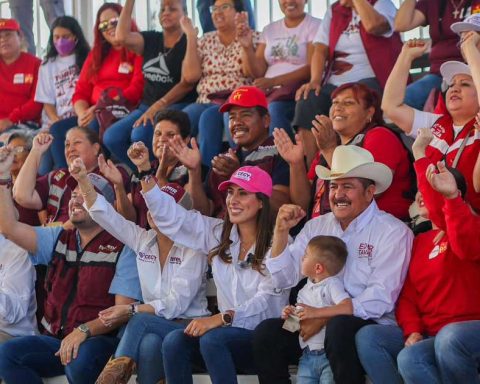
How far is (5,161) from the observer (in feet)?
21.1

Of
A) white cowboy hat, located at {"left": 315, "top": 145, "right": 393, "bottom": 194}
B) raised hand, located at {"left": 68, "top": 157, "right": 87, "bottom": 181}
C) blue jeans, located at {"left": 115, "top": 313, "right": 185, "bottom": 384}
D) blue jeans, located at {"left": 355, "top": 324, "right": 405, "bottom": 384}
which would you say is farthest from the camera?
raised hand, located at {"left": 68, "top": 157, "right": 87, "bottom": 181}

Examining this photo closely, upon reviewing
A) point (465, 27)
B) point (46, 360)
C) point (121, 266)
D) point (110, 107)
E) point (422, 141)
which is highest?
point (465, 27)

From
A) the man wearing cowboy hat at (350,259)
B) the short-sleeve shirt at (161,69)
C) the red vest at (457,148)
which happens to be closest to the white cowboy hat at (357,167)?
the man wearing cowboy hat at (350,259)

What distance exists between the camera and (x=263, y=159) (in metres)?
6.11

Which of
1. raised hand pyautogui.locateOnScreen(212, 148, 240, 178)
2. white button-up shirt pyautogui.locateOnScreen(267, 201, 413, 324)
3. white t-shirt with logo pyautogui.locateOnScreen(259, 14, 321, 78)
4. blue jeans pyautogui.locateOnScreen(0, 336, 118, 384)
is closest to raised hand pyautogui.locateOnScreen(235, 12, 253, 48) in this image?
white t-shirt with logo pyautogui.locateOnScreen(259, 14, 321, 78)

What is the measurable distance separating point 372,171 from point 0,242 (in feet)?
7.97

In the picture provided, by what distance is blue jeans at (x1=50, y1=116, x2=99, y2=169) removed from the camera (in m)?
7.86

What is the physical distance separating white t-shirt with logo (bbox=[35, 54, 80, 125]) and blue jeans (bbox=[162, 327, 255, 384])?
3549 mm

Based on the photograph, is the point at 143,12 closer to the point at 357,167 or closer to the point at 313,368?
the point at 357,167

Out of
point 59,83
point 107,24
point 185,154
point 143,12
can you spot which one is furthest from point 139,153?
point 143,12

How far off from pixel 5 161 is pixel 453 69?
2.64 metres

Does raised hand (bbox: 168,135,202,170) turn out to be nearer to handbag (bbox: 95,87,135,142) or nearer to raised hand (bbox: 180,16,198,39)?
raised hand (bbox: 180,16,198,39)

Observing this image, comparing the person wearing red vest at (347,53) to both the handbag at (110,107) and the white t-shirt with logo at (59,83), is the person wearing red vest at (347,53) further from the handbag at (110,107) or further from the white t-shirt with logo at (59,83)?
the white t-shirt with logo at (59,83)

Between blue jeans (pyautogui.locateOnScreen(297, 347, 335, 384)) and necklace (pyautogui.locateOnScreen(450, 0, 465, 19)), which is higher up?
necklace (pyautogui.locateOnScreen(450, 0, 465, 19))
